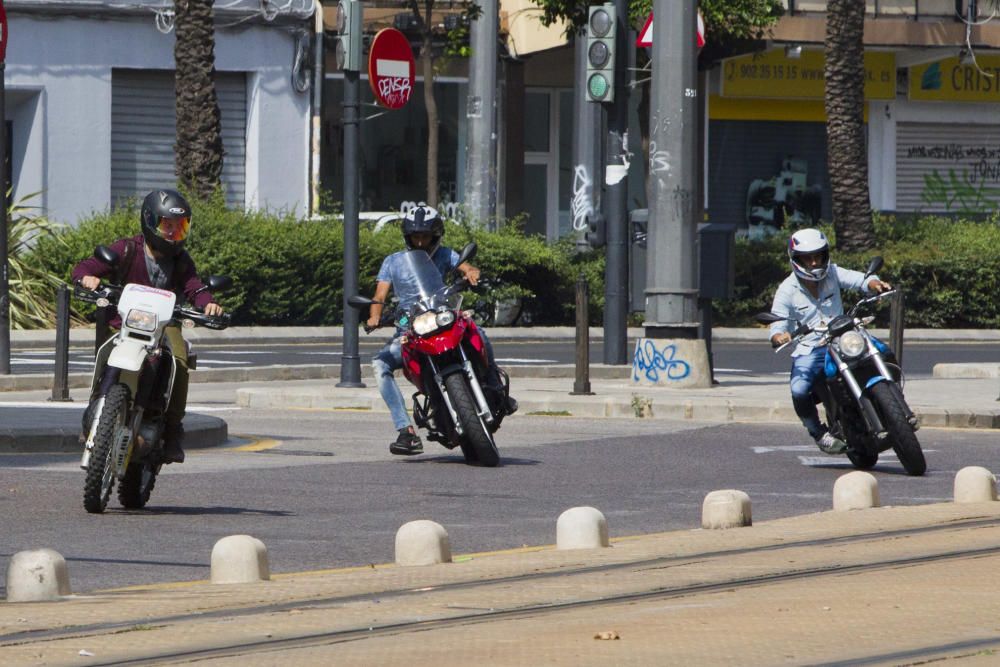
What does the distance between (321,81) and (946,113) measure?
12.3 metres

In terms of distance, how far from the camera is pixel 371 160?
36344 millimetres

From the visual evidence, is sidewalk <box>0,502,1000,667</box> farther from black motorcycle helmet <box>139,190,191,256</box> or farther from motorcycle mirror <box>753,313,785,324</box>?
motorcycle mirror <box>753,313,785,324</box>

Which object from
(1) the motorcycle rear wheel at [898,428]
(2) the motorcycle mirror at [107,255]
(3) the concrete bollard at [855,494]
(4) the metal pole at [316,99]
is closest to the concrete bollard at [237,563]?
(2) the motorcycle mirror at [107,255]

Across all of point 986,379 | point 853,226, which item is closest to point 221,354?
point 986,379

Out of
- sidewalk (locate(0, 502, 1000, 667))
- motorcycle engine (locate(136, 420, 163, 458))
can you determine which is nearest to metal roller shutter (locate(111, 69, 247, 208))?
motorcycle engine (locate(136, 420, 163, 458))

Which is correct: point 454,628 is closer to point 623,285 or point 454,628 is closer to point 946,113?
point 623,285

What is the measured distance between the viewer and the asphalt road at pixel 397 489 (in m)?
8.68

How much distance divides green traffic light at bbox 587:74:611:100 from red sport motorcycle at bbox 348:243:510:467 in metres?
6.71

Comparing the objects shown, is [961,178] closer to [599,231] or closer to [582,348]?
[599,231]

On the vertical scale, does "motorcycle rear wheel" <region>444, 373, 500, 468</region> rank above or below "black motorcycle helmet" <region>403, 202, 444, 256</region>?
below

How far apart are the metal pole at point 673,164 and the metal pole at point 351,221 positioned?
2.41 metres

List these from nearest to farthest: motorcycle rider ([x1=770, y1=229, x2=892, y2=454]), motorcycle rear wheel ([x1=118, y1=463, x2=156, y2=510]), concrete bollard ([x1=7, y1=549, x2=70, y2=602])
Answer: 1. concrete bollard ([x1=7, y1=549, x2=70, y2=602])
2. motorcycle rear wheel ([x1=118, y1=463, x2=156, y2=510])
3. motorcycle rider ([x1=770, y1=229, x2=892, y2=454])

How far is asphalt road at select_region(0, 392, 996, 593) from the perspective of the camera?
8.68m

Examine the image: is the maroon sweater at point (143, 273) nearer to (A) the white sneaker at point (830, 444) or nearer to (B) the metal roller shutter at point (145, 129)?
(A) the white sneaker at point (830, 444)
